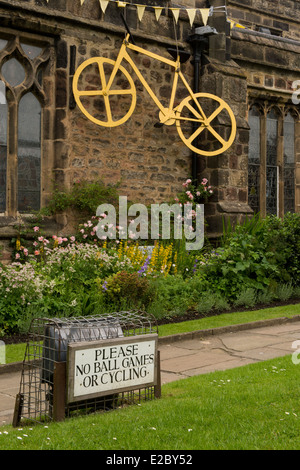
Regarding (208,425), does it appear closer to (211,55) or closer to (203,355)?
(203,355)

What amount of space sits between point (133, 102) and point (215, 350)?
628cm

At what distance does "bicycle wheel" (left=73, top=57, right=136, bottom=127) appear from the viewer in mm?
11961

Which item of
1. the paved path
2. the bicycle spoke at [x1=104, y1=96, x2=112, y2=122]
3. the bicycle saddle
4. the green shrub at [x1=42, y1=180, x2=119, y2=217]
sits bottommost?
the paved path

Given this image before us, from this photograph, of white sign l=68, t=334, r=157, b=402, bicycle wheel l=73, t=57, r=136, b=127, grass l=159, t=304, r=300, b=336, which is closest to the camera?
white sign l=68, t=334, r=157, b=402

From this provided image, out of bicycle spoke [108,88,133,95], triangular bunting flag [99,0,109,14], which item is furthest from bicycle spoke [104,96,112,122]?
triangular bunting flag [99,0,109,14]

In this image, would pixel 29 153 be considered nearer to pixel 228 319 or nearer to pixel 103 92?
pixel 103 92

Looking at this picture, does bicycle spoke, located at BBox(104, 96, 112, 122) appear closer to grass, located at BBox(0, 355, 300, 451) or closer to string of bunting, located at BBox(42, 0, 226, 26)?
string of bunting, located at BBox(42, 0, 226, 26)

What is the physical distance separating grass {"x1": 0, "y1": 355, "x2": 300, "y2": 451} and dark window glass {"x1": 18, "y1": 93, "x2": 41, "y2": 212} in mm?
6719

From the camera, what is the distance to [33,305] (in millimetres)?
8773

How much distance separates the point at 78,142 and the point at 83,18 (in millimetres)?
2296

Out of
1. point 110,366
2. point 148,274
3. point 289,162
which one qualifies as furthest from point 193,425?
point 289,162

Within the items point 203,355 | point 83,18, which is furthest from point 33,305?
point 83,18

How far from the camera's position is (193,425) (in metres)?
4.47

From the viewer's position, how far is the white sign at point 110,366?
475cm
